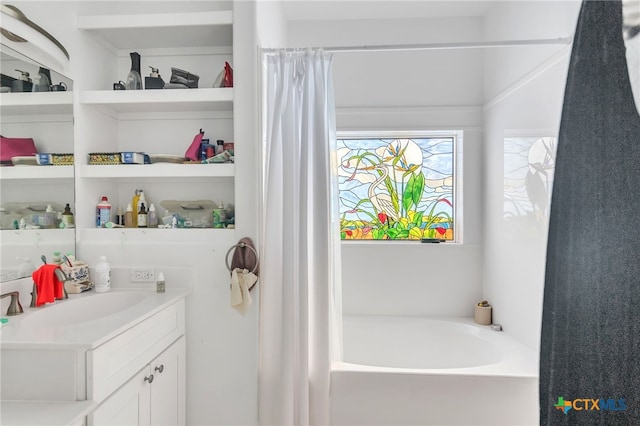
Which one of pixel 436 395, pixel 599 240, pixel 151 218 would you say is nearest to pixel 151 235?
pixel 151 218

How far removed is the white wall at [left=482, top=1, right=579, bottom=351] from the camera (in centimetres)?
197

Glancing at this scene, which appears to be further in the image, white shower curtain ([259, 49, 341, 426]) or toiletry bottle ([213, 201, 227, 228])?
toiletry bottle ([213, 201, 227, 228])

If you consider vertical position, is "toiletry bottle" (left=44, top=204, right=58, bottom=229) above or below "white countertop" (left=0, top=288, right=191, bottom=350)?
above

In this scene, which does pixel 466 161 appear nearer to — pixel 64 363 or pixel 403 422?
pixel 403 422

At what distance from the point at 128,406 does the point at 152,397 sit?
0.19 meters

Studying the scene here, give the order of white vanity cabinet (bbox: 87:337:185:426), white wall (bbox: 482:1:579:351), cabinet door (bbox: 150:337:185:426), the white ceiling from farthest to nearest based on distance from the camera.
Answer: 1. the white ceiling
2. white wall (bbox: 482:1:579:351)
3. cabinet door (bbox: 150:337:185:426)
4. white vanity cabinet (bbox: 87:337:185:426)

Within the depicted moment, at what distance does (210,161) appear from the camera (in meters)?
1.98

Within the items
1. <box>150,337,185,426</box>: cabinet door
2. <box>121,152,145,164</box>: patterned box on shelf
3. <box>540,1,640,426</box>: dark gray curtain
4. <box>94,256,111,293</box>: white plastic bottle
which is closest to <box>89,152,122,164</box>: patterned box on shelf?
<box>121,152,145,164</box>: patterned box on shelf

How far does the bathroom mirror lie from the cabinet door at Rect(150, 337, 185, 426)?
2.25 feet

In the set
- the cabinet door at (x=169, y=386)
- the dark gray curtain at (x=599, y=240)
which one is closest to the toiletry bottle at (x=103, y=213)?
the cabinet door at (x=169, y=386)

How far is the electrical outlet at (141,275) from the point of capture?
6.40 feet

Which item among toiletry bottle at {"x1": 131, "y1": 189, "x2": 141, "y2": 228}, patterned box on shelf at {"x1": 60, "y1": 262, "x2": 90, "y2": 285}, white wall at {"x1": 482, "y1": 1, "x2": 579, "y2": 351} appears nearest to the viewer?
patterned box on shelf at {"x1": 60, "y1": 262, "x2": 90, "y2": 285}

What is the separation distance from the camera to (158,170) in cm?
197

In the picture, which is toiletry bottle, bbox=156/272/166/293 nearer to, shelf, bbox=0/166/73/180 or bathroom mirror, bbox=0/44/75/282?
bathroom mirror, bbox=0/44/75/282
